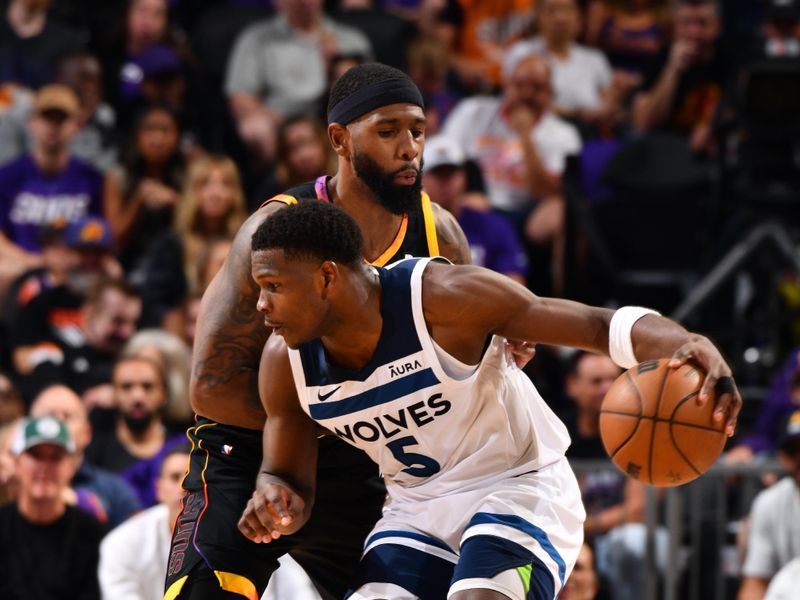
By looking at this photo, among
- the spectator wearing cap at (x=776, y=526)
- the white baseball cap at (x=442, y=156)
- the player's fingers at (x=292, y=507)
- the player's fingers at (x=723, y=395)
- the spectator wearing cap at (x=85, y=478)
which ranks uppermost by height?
the white baseball cap at (x=442, y=156)

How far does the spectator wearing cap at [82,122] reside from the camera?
35.4 ft

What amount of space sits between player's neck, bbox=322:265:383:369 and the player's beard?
454mm

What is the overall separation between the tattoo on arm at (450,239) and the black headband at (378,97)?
1.45 feet

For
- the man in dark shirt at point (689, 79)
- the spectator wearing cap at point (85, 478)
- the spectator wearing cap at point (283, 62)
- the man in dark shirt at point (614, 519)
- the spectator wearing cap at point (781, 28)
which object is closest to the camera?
the man in dark shirt at point (614, 519)

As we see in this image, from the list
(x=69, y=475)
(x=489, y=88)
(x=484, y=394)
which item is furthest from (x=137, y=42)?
(x=484, y=394)

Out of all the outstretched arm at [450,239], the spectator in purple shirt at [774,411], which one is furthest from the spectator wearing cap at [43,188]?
the outstretched arm at [450,239]

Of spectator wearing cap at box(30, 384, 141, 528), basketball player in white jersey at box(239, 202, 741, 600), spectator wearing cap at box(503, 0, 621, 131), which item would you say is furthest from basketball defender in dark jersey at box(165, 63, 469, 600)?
spectator wearing cap at box(503, 0, 621, 131)

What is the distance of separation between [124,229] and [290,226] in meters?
6.32

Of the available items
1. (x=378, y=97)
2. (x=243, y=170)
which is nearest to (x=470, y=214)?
(x=243, y=170)

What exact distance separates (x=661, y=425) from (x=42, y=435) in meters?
4.38

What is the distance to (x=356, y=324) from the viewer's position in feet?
14.3

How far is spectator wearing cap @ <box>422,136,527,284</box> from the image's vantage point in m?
8.92

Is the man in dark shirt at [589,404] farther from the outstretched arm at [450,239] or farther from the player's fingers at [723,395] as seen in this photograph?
the player's fingers at [723,395]

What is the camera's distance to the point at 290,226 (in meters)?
4.29
